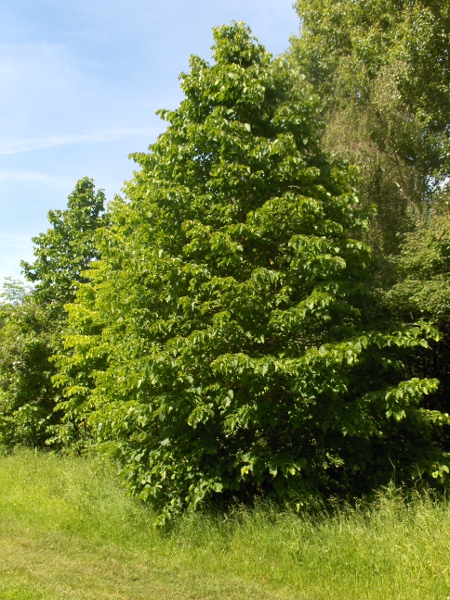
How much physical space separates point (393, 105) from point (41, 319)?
10814 mm

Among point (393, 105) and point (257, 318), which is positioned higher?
point (393, 105)

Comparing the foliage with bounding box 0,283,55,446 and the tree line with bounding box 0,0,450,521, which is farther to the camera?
the foliage with bounding box 0,283,55,446

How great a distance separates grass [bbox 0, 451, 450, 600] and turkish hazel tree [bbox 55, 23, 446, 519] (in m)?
0.52

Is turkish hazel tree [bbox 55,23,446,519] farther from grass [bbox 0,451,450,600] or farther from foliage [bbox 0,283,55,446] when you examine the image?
foliage [bbox 0,283,55,446]

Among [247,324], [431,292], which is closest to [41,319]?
[247,324]

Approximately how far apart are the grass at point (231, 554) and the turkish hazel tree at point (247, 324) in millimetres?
515

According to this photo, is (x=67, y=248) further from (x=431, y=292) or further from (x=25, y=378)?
(x=431, y=292)

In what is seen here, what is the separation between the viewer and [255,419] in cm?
627

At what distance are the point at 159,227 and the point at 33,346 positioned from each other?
730cm

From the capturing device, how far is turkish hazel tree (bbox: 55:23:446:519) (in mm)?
6379

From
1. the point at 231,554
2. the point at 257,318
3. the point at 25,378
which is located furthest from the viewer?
the point at 25,378

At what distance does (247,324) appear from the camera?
687 cm

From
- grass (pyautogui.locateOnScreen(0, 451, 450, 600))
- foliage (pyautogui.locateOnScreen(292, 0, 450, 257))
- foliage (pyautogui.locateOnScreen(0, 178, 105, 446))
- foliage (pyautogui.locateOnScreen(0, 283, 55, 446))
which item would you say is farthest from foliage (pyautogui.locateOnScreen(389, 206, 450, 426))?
foliage (pyautogui.locateOnScreen(0, 283, 55, 446))

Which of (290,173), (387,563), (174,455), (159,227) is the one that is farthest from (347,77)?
(387,563)
